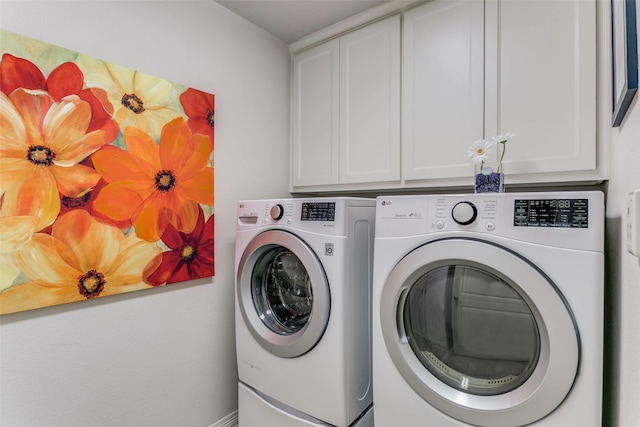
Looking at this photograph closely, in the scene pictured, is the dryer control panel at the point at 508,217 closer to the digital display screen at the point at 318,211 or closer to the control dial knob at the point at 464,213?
the control dial knob at the point at 464,213

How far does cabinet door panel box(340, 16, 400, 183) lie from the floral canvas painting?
2.53 ft

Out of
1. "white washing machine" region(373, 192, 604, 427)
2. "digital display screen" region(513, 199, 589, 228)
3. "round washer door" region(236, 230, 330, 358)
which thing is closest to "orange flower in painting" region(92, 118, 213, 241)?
"round washer door" region(236, 230, 330, 358)

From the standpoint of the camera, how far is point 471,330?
112 centimetres

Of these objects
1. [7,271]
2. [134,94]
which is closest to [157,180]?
[134,94]

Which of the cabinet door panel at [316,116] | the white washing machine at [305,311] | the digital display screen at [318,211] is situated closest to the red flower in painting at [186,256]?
the white washing machine at [305,311]

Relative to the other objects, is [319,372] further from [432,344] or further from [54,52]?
[54,52]

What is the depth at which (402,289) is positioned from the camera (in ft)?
3.76

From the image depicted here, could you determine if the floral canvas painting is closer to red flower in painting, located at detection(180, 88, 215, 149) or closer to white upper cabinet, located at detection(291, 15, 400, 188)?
red flower in painting, located at detection(180, 88, 215, 149)

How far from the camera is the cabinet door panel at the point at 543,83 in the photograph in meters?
1.22

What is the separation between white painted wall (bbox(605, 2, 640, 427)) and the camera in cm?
67

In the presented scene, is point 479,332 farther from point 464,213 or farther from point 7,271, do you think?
point 7,271

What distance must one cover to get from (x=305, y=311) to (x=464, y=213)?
0.85 meters

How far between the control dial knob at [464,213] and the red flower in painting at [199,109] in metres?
1.25

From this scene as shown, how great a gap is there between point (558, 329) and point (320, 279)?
0.77m
